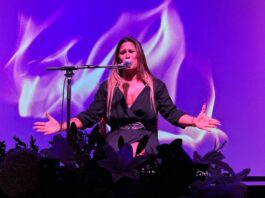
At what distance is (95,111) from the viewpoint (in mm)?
1755

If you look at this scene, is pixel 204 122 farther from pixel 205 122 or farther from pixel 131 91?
pixel 131 91

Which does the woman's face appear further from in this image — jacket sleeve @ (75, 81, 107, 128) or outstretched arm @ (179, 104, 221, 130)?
outstretched arm @ (179, 104, 221, 130)

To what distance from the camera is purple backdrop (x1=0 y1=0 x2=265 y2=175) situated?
2373mm

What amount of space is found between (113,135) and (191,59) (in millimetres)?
922

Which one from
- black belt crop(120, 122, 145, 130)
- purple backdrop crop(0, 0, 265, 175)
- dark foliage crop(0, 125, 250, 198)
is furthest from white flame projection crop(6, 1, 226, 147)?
dark foliage crop(0, 125, 250, 198)

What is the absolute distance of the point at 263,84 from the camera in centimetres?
247

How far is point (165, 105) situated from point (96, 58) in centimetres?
76

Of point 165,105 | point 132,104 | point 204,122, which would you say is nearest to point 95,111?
point 132,104

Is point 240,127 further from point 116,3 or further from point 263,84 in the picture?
point 116,3

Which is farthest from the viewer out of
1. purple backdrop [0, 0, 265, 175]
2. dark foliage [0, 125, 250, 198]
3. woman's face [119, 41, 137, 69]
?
purple backdrop [0, 0, 265, 175]

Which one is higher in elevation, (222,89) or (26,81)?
(26,81)

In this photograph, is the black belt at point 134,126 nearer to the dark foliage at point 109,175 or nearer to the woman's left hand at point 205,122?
the woman's left hand at point 205,122

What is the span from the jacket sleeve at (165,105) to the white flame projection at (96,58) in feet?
1.86

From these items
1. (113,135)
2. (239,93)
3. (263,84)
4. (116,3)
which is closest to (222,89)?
(239,93)
